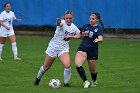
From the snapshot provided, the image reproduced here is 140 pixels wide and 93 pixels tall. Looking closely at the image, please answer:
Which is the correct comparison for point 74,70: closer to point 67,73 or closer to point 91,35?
point 67,73

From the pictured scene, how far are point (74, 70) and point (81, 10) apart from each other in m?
9.50

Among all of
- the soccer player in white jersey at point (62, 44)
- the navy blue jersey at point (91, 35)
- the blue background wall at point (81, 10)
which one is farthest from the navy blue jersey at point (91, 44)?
the blue background wall at point (81, 10)

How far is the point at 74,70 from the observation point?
626 inches

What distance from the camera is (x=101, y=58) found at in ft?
62.0

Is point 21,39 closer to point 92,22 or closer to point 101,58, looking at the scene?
point 101,58

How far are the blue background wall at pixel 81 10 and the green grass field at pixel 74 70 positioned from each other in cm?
116

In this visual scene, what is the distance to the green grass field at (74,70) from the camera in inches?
483

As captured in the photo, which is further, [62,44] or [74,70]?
[74,70]

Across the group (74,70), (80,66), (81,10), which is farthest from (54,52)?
(81,10)

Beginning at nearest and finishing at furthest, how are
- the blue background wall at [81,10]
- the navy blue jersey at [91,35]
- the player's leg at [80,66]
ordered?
the player's leg at [80,66]
the navy blue jersey at [91,35]
the blue background wall at [81,10]

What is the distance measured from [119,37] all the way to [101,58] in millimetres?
7016

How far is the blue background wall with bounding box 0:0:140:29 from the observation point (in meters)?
24.9

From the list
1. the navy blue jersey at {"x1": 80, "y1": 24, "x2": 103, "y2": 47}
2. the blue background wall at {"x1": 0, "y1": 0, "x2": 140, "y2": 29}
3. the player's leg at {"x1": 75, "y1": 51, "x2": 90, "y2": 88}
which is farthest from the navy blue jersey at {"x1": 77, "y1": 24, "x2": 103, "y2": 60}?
the blue background wall at {"x1": 0, "y1": 0, "x2": 140, "y2": 29}

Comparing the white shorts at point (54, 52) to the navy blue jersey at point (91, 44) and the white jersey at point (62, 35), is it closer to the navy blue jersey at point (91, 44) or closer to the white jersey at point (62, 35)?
the white jersey at point (62, 35)
